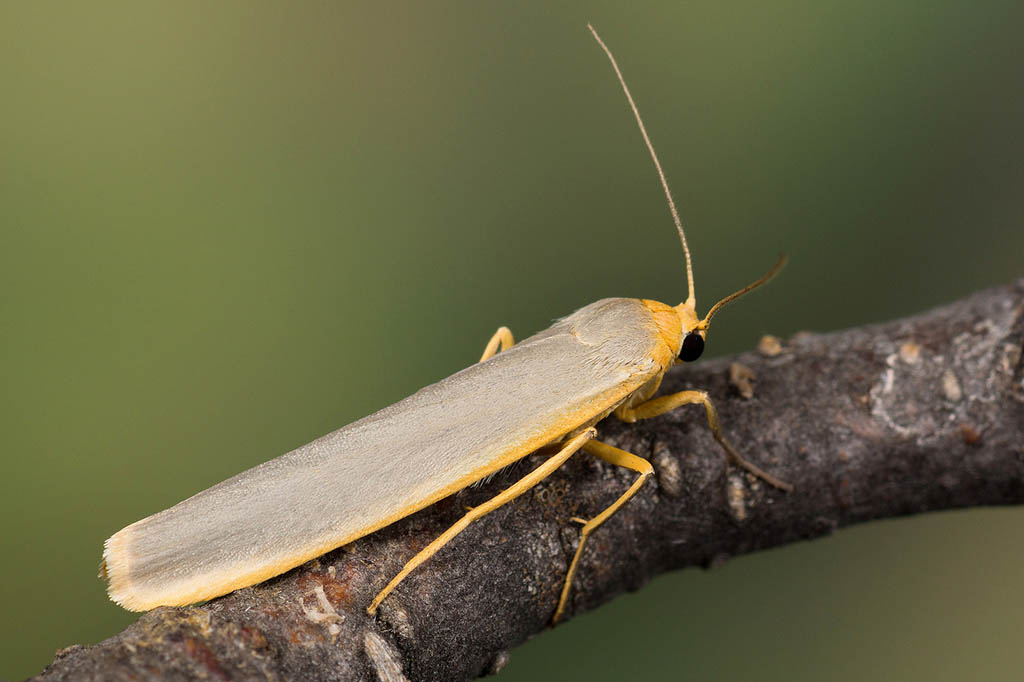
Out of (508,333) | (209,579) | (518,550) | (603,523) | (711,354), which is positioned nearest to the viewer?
(209,579)

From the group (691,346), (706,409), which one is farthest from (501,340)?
(706,409)

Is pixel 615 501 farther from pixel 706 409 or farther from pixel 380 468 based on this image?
pixel 380 468

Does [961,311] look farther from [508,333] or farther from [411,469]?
[411,469]

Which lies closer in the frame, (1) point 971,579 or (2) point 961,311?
(2) point 961,311

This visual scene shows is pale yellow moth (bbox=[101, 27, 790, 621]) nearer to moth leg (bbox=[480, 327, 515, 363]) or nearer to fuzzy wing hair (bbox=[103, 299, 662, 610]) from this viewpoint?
fuzzy wing hair (bbox=[103, 299, 662, 610])

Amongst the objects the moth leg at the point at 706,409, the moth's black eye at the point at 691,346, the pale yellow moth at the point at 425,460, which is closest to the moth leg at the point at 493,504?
the pale yellow moth at the point at 425,460

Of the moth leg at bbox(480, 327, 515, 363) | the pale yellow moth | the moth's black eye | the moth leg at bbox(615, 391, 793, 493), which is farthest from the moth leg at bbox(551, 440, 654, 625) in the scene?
the moth leg at bbox(480, 327, 515, 363)

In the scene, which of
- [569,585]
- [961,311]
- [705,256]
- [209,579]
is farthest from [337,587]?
[705,256]

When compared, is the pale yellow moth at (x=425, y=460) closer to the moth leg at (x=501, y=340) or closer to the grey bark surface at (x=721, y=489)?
the grey bark surface at (x=721, y=489)
